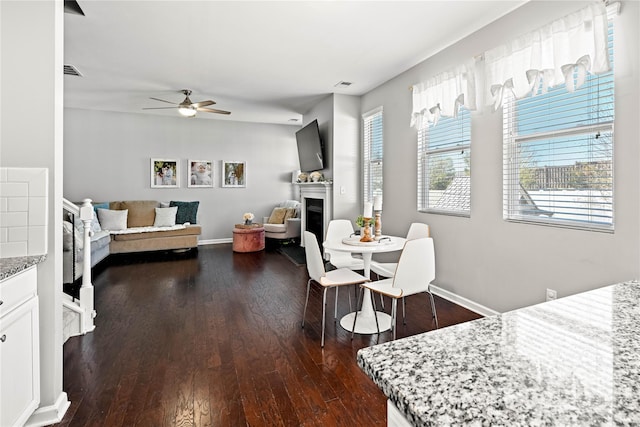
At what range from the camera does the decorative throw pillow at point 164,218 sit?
5996mm

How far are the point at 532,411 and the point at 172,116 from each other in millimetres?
7325

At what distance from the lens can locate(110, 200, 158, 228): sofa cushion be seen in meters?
5.95

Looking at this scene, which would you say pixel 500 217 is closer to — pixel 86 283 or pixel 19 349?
pixel 19 349

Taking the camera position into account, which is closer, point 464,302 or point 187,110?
point 464,302

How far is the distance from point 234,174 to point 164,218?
5.86 feet

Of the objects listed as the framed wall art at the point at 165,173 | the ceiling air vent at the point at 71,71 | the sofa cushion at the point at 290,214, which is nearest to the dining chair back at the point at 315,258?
the ceiling air vent at the point at 71,71

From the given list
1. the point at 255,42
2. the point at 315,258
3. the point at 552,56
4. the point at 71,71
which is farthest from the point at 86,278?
the point at 552,56

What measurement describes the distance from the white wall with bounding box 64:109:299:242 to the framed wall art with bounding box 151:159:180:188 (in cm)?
8

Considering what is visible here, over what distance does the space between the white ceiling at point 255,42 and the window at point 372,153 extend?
436 mm

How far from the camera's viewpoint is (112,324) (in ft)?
9.50

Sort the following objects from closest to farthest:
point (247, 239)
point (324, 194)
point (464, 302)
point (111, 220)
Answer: point (464, 302), point (324, 194), point (111, 220), point (247, 239)

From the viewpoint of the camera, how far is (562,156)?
7.82 ft

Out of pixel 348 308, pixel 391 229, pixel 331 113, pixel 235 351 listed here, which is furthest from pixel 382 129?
pixel 235 351

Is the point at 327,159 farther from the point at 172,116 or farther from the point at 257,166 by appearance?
the point at 172,116
